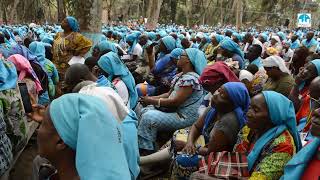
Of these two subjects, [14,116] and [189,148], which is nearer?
[14,116]

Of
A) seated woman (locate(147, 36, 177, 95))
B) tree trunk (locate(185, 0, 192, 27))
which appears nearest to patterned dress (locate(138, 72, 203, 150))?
seated woman (locate(147, 36, 177, 95))

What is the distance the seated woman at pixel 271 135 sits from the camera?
9.15 feet

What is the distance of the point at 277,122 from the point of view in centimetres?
293

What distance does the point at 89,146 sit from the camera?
1629mm

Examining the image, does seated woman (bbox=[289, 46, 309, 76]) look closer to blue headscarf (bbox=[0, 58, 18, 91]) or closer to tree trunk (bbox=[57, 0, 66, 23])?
blue headscarf (bbox=[0, 58, 18, 91])

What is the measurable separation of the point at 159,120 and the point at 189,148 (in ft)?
3.48

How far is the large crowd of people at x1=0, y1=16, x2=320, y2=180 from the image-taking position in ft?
5.60

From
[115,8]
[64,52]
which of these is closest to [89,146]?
[64,52]

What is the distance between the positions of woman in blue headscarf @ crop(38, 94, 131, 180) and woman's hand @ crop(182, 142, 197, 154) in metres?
2.03

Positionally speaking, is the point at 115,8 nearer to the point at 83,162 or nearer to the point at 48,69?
the point at 48,69

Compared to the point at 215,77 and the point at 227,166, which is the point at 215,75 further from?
the point at 227,166

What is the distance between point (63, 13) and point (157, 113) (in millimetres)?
19414

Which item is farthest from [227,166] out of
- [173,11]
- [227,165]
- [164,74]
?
[173,11]

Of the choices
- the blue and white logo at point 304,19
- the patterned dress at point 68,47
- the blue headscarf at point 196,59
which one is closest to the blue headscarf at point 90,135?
the blue headscarf at point 196,59
